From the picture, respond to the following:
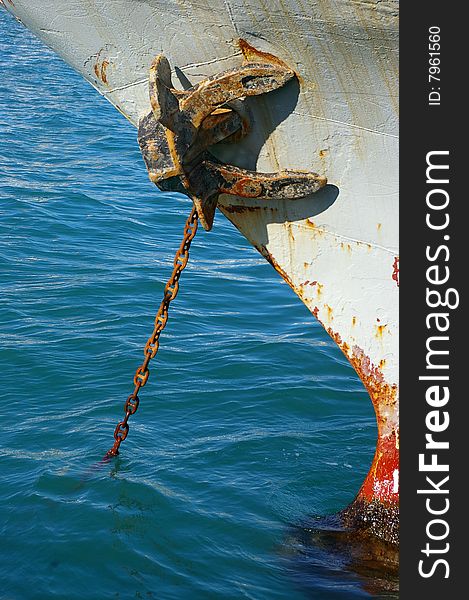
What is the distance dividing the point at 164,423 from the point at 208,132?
8.07ft

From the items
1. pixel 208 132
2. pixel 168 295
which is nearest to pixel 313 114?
pixel 208 132

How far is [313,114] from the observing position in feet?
10.8

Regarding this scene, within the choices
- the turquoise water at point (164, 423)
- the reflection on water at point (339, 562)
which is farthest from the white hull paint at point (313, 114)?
the turquoise water at point (164, 423)

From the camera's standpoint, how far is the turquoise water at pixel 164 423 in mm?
4109

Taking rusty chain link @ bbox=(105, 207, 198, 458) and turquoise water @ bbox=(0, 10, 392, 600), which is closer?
rusty chain link @ bbox=(105, 207, 198, 458)

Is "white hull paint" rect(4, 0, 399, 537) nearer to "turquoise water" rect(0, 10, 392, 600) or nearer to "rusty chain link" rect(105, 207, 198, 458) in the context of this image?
"rusty chain link" rect(105, 207, 198, 458)

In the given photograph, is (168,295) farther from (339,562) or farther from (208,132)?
(339,562)

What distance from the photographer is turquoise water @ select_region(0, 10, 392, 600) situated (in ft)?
13.5

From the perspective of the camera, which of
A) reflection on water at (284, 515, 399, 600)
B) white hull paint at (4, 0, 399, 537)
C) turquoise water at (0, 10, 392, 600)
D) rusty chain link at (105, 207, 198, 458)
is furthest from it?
turquoise water at (0, 10, 392, 600)

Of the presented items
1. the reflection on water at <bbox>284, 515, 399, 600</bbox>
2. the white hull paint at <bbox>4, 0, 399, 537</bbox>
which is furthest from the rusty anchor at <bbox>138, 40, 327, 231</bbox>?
the reflection on water at <bbox>284, 515, 399, 600</bbox>

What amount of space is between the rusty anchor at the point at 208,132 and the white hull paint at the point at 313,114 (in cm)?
6

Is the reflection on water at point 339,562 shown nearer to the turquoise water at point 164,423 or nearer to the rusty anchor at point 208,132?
the turquoise water at point 164,423

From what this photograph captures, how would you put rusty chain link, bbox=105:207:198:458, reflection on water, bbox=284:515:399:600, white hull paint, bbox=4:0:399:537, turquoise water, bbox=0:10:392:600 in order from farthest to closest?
turquoise water, bbox=0:10:392:600
reflection on water, bbox=284:515:399:600
rusty chain link, bbox=105:207:198:458
white hull paint, bbox=4:0:399:537

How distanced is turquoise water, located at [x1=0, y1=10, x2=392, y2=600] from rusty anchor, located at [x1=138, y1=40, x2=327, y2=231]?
1600 millimetres
